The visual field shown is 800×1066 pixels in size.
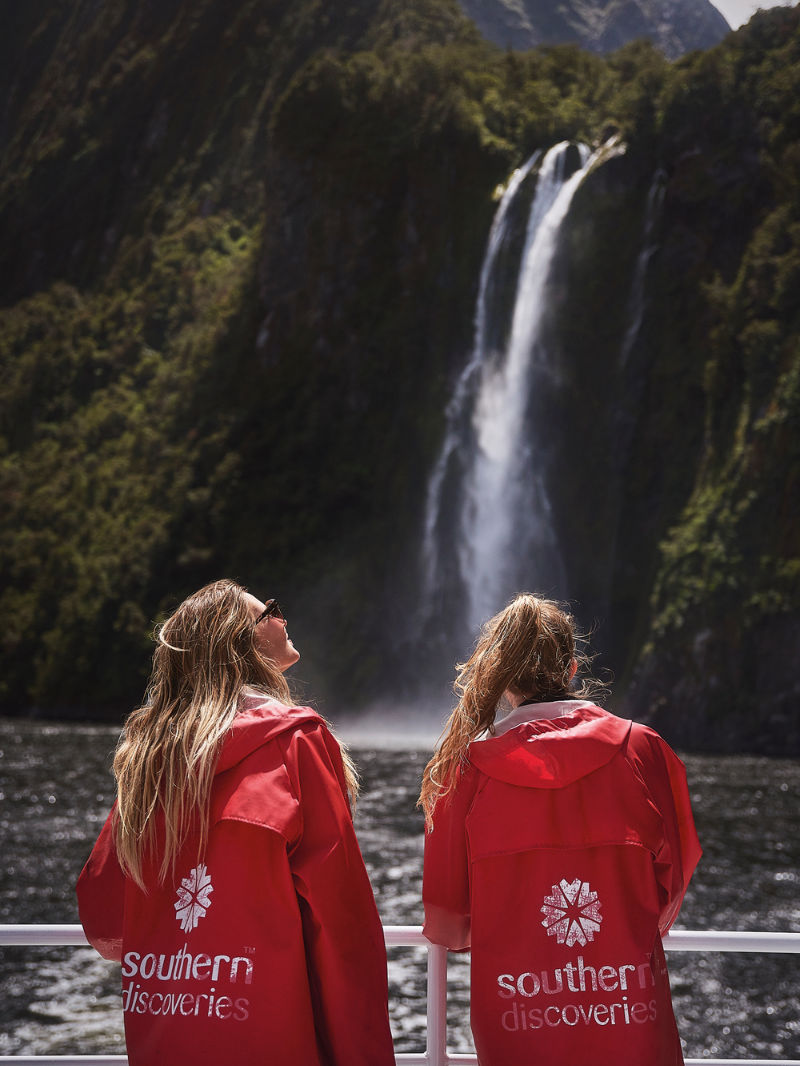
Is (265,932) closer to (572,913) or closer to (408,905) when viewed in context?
(572,913)

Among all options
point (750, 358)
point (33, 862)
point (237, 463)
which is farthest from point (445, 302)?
point (33, 862)

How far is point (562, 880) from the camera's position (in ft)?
8.15

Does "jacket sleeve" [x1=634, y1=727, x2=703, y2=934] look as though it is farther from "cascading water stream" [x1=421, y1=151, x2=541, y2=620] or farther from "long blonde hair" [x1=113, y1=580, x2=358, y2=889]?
"cascading water stream" [x1=421, y1=151, x2=541, y2=620]

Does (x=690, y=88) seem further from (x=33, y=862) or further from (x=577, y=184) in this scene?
(x=33, y=862)

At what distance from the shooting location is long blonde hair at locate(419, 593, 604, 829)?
270 cm

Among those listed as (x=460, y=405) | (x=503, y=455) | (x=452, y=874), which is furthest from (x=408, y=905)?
(x=460, y=405)

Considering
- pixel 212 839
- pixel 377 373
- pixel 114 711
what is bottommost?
pixel 114 711

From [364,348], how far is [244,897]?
46.2 metres

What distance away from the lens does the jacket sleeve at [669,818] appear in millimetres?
2592

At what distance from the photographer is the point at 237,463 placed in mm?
49219

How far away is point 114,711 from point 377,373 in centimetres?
1857

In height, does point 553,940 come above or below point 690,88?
below

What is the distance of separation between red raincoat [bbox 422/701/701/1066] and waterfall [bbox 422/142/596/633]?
33.7 m

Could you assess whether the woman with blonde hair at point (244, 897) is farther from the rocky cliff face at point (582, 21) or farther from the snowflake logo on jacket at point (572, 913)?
the rocky cliff face at point (582, 21)
